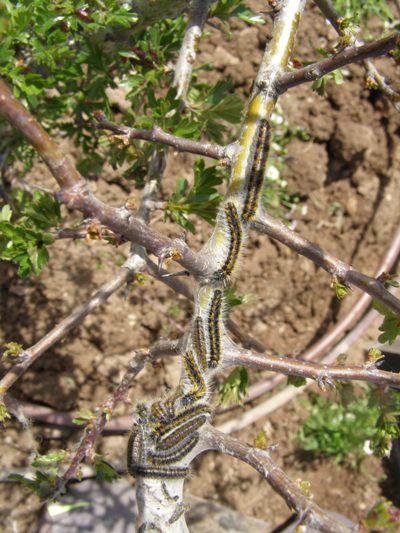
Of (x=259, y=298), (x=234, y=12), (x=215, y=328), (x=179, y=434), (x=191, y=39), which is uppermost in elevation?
(x=234, y=12)

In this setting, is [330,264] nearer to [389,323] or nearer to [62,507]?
[389,323]

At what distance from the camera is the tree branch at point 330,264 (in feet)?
5.70

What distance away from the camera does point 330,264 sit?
6.15 ft

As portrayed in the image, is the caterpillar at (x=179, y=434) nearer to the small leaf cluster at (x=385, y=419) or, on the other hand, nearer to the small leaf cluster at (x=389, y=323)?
the small leaf cluster at (x=389, y=323)

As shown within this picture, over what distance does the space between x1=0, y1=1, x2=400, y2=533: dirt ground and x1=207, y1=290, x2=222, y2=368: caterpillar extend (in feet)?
4.53

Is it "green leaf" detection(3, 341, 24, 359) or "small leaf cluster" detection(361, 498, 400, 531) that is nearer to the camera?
"small leaf cluster" detection(361, 498, 400, 531)

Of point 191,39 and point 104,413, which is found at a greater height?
point 191,39

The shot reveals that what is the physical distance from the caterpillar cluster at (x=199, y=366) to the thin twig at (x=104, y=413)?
23 cm

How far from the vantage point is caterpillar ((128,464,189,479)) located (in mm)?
1775

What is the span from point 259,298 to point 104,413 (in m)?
2.52

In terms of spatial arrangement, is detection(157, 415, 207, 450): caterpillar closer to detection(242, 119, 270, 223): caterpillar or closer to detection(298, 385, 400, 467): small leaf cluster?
detection(242, 119, 270, 223): caterpillar

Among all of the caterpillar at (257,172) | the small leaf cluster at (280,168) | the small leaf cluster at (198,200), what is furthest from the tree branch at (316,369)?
the small leaf cluster at (280,168)

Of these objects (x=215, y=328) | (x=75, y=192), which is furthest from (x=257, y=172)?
(x=75, y=192)

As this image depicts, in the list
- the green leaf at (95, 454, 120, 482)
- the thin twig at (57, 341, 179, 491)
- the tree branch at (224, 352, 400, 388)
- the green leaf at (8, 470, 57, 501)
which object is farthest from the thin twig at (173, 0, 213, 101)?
the green leaf at (8, 470, 57, 501)
